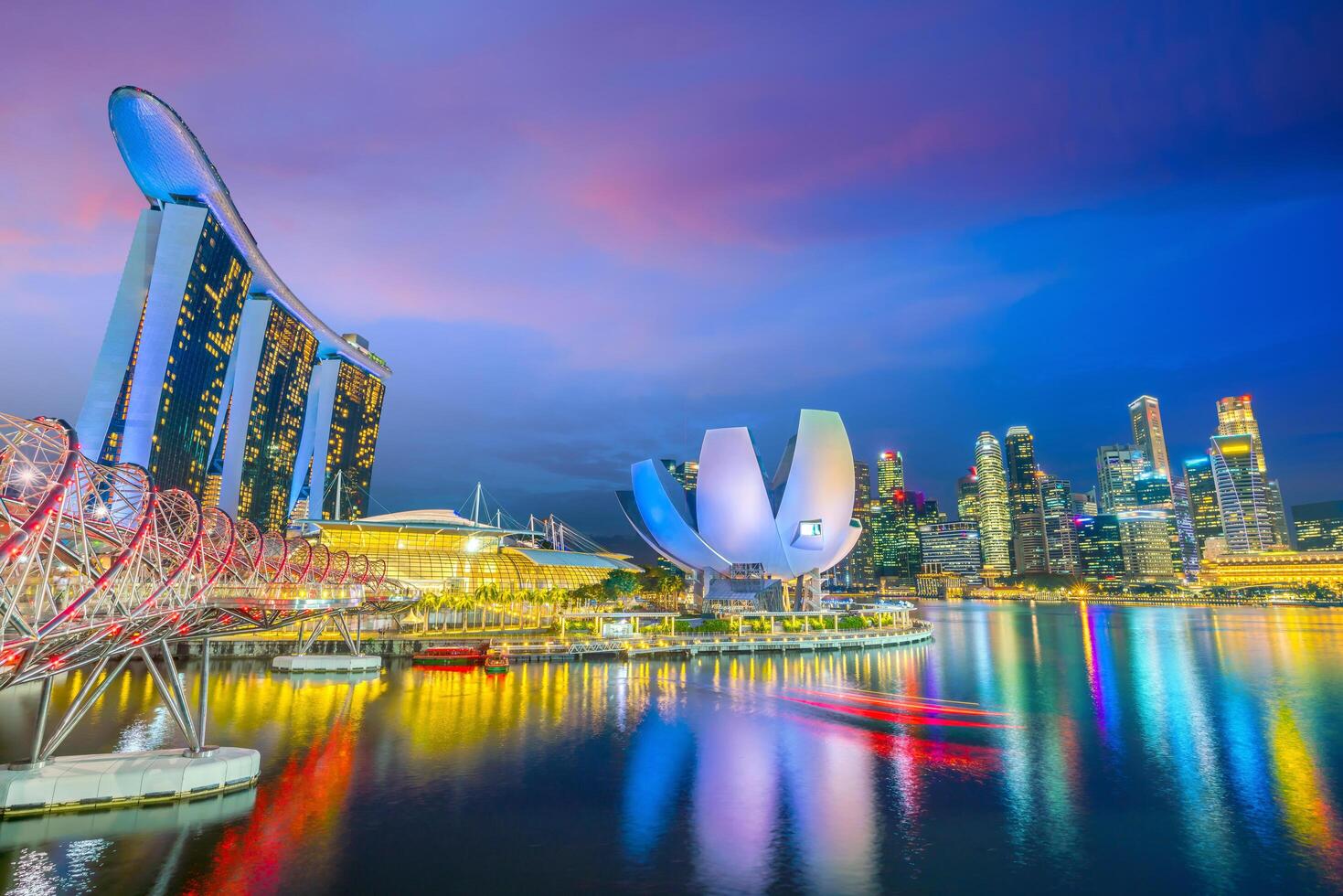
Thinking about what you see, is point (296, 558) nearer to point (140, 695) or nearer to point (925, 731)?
point (140, 695)

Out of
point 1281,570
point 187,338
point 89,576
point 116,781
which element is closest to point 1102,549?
point 1281,570

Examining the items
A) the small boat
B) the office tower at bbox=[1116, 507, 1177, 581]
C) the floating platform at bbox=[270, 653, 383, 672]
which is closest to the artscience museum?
the small boat

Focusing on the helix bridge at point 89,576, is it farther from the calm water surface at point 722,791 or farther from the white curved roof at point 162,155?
the white curved roof at point 162,155

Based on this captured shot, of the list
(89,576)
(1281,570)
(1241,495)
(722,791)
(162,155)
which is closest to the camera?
(89,576)

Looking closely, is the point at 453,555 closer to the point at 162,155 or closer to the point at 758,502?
the point at 758,502

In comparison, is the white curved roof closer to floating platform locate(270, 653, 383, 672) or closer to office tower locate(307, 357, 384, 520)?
office tower locate(307, 357, 384, 520)

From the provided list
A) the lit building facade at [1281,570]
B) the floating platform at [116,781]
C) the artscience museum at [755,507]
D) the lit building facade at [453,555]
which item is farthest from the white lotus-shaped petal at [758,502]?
the lit building facade at [1281,570]
